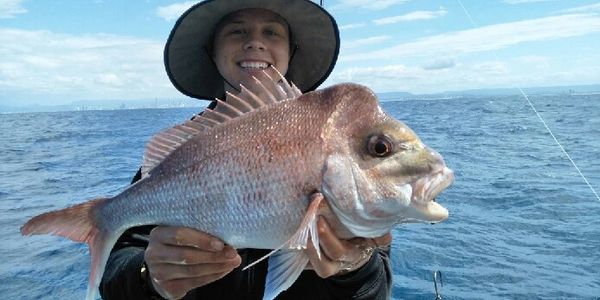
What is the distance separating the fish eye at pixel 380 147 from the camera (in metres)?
1.96

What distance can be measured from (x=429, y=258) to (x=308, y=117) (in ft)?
22.3

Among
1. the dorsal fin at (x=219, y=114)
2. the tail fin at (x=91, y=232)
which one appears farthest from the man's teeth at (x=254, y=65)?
the tail fin at (x=91, y=232)

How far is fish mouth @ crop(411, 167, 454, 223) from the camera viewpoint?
188cm

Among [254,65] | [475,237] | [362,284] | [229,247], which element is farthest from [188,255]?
[475,237]

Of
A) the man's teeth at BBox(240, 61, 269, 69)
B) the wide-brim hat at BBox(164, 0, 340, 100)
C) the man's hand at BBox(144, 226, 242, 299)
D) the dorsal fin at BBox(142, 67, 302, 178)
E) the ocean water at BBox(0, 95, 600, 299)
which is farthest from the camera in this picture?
the ocean water at BBox(0, 95, 600, 299)

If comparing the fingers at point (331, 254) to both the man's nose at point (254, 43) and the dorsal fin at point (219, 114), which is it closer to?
the dorsal fin at point (219, 114)

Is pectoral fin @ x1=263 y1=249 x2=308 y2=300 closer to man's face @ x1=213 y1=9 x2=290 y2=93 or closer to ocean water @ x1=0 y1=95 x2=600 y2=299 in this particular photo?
man's face @ x1=213 y1=9 x2=290 y2=93

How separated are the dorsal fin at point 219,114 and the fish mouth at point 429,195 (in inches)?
27.2

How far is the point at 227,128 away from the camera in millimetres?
2193

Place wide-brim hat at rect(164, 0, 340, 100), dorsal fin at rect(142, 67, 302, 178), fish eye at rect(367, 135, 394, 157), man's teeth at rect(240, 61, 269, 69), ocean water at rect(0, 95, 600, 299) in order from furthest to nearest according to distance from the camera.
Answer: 1. ocean water at rect(0, 95, 600, 299)
2. wide-brim hat at rect(164, 0, 340, 100)
3. man's teeth at rect(240, 61, 269, 69)
4. dorsal fin at rect(142, 67, 302, 178)
5. fish eye at rect(367, 135, 394, 157)

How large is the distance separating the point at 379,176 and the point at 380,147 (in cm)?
12

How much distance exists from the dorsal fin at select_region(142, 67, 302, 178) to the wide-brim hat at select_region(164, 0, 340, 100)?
4.05 feet

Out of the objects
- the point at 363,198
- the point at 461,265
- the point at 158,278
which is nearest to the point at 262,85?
the point at 363,198

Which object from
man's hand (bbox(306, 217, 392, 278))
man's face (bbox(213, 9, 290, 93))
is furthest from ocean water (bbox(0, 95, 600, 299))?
man's hand (bbox(306, 217, 392, 278))
